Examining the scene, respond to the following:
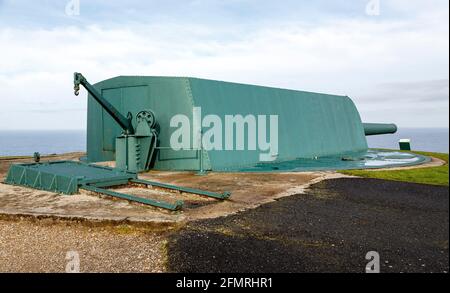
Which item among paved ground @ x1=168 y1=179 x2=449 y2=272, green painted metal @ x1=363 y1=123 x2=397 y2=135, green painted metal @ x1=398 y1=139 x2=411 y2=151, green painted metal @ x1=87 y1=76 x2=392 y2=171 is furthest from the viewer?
green painted metal @ x1=363 y1=123 x2=397 y2=135

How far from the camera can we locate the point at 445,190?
2.07m

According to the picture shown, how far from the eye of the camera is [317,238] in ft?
16.8

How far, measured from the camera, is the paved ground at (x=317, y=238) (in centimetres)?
418

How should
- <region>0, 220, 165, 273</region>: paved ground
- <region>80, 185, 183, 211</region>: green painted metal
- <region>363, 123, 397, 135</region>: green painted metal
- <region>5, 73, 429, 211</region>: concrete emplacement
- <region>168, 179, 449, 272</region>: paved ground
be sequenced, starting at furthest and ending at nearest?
<region>363, 123, 397, 135</region>: green painted metal, <region>5, 73, 429, 211</region>: concrete emplacement, <region>80, 185, 183, 211</region>: green painted metal, <region>0, 220, 165, 273</region>: paved ground, <region>168, 179, 449, 272</region>: paved ground

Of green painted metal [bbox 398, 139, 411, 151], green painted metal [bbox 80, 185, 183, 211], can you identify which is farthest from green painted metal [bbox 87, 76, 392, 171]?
green painted metal [bbox 398, 139, 411, 151]

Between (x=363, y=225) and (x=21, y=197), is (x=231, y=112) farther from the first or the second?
(x=363, y=225)

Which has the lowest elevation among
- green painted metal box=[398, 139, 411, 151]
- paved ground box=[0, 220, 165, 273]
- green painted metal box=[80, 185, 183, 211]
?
paved ground box=[0, 220, 165, 273]

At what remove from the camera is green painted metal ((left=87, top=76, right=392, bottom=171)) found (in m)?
13.2

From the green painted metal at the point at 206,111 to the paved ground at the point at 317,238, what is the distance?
6.31 meters

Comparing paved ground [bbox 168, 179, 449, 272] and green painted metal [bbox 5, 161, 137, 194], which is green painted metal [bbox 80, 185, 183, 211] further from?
paved ground [bbox 168, 179, 449, 272]
